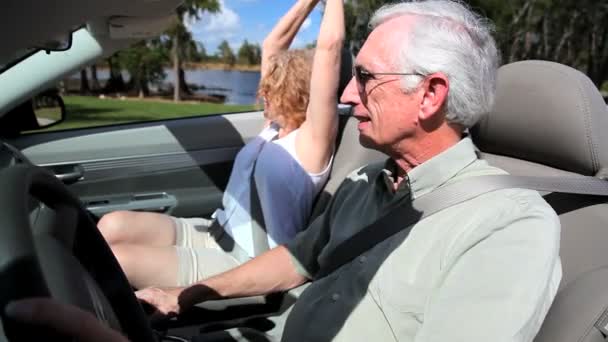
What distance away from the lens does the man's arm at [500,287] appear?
1.45 meters

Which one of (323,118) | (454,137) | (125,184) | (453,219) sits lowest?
(125,184)

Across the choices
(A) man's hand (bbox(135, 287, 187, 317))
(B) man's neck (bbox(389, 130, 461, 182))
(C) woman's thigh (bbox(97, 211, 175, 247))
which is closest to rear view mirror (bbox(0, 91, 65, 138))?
(C) woman's thigh (bbox(97, 211, 175, 247))

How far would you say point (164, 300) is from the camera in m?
2.18

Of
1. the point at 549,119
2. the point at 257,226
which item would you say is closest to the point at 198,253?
the point at 257,226

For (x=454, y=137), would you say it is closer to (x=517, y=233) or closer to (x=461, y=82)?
(x=461, y=82)

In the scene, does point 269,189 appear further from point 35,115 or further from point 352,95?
point 35,115

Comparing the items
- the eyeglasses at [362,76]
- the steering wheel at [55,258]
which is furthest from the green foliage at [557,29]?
the steering wheel at [55,258]

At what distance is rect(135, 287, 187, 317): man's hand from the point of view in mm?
2162

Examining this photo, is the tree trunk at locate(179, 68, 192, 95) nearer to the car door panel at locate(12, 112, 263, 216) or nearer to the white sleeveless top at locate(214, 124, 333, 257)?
the car door panel at locate(12, 112, 263, 216)

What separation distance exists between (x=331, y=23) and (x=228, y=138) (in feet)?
3.85

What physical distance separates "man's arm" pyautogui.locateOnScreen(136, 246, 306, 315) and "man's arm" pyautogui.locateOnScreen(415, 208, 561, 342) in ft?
2.57

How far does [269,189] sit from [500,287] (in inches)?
58.8

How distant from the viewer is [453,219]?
171 centimetres

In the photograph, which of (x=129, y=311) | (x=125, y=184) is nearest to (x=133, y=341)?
(x=129, y=311)
